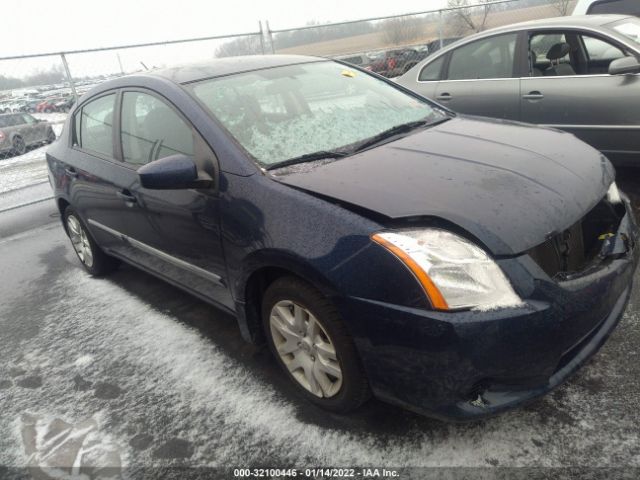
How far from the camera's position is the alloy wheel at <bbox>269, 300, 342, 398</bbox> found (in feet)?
6.87

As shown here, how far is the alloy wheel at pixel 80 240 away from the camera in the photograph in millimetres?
4125

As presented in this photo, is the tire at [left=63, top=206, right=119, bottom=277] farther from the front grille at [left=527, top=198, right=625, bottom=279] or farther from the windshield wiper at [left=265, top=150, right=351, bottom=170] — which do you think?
the front grille at [left=527, top=198, right=625, bottom=279]

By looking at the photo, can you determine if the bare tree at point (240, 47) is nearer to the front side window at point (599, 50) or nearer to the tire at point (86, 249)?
the tire at point (86, 249)

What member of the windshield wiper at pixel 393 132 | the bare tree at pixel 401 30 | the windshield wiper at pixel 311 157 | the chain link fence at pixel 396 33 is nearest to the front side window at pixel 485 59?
the windshield wiper at pixel 393 132

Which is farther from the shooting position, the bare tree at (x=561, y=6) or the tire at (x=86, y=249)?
the bare tree at (x=561, y=6)

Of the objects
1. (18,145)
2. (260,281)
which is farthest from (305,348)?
(18,145)

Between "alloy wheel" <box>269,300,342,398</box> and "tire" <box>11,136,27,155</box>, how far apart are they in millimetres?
13884

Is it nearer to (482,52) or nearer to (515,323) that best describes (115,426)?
(515,323)

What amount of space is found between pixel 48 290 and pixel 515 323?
3813 mm

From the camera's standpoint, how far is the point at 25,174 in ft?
31.2

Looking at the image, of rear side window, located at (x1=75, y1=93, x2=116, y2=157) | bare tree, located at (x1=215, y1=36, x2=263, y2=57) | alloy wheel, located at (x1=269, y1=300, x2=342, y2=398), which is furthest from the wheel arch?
bare tree, located at (x1=215, y1=36, x2=263, y2=57)

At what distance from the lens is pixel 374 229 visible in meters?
1.81

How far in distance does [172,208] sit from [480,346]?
1729 mm

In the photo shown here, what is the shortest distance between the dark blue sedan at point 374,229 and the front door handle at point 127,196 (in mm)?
14
